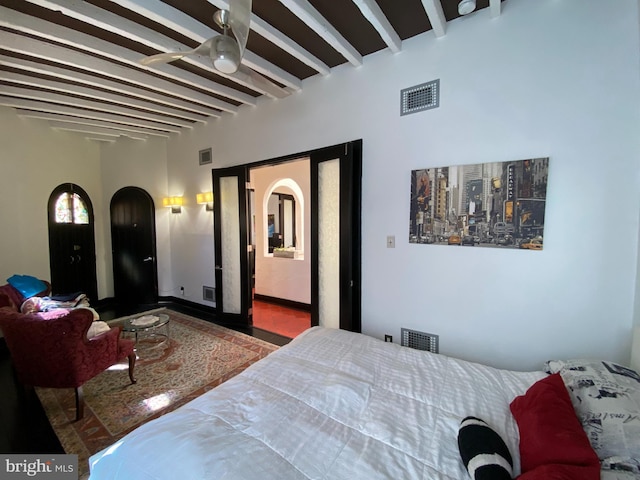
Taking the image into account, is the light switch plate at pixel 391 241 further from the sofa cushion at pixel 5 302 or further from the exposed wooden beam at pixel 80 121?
the exposed wooden beam at pixel 80 121

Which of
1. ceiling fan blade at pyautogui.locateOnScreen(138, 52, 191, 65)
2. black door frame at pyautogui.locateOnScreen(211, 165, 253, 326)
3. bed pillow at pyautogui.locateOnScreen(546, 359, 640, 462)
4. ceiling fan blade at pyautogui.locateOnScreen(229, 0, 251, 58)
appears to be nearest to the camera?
bed pillow at pyautogui.locateOnScreen(546, 359, 640, 462)

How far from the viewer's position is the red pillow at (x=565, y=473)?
0.79m

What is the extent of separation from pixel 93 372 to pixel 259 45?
3211 mm

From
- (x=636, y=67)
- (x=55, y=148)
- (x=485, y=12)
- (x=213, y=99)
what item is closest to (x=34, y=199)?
(x=55, y=148)

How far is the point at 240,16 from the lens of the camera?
4.86 feet

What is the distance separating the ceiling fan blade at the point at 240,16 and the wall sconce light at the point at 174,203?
3579 mm

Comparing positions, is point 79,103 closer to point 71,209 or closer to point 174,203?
point 174,203

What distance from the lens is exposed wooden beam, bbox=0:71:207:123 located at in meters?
2.67

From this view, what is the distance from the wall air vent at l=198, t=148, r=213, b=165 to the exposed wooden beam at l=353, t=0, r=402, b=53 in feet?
9.86

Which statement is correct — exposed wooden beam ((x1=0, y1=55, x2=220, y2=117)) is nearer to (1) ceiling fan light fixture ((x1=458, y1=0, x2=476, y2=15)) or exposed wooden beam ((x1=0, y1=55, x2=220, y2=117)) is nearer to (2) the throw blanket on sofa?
(2) the throw blanket on sofa

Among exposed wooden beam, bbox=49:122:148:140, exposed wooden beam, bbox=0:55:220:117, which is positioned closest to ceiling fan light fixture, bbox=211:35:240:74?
exposed wooden beam, bbox=0:55:220:117

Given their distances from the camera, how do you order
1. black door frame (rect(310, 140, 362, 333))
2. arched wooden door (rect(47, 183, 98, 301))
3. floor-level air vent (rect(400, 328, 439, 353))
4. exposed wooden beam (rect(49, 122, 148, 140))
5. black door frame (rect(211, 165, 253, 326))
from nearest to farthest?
1. floor-level air vent (rect(400, 328, 439, 353))
2. black door frame (rect(310, 140, 362, 333))
3. black door frame (rect(211, 165, 253, 326))
4. exposed wooden beam (rect(49, 122, 148, 140))
5. arched wooden door (rect(47, 183, 98, 301))

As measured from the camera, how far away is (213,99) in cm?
340

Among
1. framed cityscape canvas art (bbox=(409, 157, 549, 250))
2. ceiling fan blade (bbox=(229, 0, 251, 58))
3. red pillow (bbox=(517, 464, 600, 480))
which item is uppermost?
ceiling fan blade (bbox=(229, 0, 251, 58))
